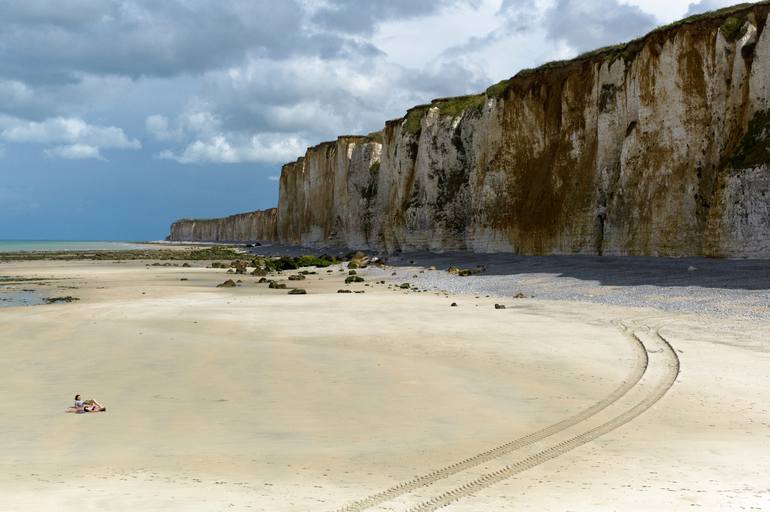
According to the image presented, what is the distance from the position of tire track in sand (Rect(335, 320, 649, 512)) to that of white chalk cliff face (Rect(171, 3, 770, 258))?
15010 millimetres

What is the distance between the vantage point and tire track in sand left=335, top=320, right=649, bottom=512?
492 cm

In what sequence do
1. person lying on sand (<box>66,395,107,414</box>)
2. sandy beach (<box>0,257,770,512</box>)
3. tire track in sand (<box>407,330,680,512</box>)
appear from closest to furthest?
tire track in sand (<box>407,330,680,512</box>)
sandy beach (<box>0,257,770,512</box>)
person lying on sand (<box>66,395,107,414</box>)

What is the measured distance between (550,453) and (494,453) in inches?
18.3

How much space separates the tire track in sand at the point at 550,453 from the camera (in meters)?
4.91

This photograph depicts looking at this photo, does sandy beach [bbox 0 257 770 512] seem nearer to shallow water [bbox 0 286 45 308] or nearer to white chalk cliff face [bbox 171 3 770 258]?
shallow water [bbox 0 286 45 308]

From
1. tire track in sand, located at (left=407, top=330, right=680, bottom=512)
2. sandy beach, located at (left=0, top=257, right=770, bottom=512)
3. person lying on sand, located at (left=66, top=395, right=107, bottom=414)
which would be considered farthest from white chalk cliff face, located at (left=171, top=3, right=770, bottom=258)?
person lying on sand, located at (left=66, top=395, right=107, bottom=414)

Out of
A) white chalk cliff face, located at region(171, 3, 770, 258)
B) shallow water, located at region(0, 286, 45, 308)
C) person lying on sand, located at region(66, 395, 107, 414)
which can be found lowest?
shallow water, located at region(0, 286, 45, 308)

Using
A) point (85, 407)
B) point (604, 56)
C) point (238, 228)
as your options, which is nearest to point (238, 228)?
point (238, 228)

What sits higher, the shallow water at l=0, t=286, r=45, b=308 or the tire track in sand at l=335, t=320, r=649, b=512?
the tire track in sand at l=335, t=320, r=649, b=512

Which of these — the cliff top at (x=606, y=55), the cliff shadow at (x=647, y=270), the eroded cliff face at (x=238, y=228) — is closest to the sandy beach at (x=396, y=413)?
the cliff shadow at (x=647, y=270)

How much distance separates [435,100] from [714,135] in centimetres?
2812

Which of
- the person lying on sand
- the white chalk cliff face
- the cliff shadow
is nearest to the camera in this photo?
the person lying on sand

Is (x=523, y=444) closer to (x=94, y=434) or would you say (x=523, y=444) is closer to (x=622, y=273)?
(x=94, y=434)

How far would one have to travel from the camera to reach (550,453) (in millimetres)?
6012
